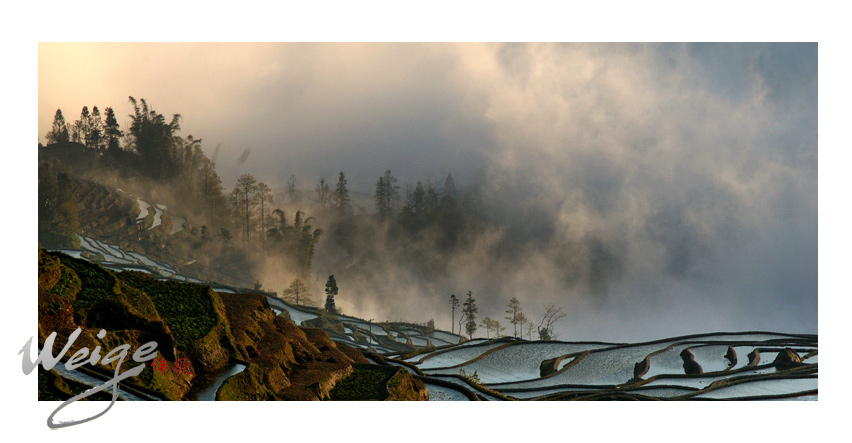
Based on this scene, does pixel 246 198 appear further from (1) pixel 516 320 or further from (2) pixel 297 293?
(1) pixel 516 320

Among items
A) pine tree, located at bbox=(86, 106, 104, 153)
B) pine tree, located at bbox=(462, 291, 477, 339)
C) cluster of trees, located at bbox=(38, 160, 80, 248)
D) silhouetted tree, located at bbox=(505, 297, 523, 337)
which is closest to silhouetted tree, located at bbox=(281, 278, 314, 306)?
pine tree, located at bbox=(462, 291, 477, 339)

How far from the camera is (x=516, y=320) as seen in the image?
746cm

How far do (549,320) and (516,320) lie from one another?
372 millimetres

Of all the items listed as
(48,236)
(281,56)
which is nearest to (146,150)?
(48,236)

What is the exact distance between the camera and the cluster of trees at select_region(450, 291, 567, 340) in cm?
744

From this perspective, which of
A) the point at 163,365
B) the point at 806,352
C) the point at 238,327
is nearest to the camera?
the point at 163,365

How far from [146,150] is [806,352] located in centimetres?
789

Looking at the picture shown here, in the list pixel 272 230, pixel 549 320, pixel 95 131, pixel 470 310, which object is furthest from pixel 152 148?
pixel 549 320

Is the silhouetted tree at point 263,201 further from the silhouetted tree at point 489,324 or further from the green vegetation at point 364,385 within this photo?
the silhouetted tree at point 489,324

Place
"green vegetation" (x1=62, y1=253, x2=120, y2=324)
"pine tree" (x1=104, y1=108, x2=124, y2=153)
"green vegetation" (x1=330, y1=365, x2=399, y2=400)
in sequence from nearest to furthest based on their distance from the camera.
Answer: "green vegetation" (x1=62, y1=253, x2=120, y2=324), "green vegetation" (x1=330, y1=365, x2=399, y2=400), "pine tree" (x1=104, y1=108, x2=124, y2=153)

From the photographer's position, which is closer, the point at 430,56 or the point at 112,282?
the point at 112,282

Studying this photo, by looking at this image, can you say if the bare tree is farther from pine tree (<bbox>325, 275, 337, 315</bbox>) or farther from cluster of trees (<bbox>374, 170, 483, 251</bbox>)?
pine tree (<bbox>325, 275, 337, 315</bbox>)

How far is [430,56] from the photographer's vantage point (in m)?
7.39

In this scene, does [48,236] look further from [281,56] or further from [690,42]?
[690,42]
